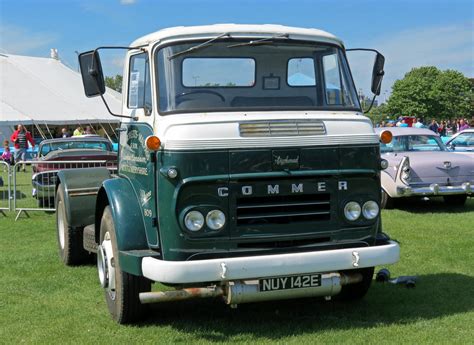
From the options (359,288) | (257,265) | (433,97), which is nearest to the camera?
(257,265)

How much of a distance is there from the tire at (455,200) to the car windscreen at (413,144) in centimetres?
100

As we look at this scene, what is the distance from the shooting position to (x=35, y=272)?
793 centimetres

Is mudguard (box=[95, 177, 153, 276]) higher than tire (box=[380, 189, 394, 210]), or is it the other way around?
mudguard (box=[95, 177, 153, 276])

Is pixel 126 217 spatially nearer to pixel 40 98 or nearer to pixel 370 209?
pixel 370 209

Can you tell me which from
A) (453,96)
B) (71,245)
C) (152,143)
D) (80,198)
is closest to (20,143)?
(71,245)

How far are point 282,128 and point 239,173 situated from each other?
0.53 metres

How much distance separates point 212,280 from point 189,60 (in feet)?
6.33

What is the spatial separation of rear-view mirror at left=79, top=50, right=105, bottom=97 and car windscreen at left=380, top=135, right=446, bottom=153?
8.75m

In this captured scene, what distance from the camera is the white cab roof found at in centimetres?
556

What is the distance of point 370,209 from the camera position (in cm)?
555

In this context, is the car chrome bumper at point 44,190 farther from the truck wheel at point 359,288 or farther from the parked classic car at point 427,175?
the truck wheel at point 359,288

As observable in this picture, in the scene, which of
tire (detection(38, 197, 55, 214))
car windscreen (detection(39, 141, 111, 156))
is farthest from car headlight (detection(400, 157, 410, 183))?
car windscreen (detection(39, 141, 111, 156))

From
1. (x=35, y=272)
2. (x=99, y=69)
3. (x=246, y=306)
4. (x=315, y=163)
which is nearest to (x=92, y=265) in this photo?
(x=35, y=272)

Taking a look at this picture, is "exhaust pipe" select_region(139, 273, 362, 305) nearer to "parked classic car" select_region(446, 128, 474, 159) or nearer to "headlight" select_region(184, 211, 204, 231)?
"headlight" select_region(184, 211, 204, 231)
